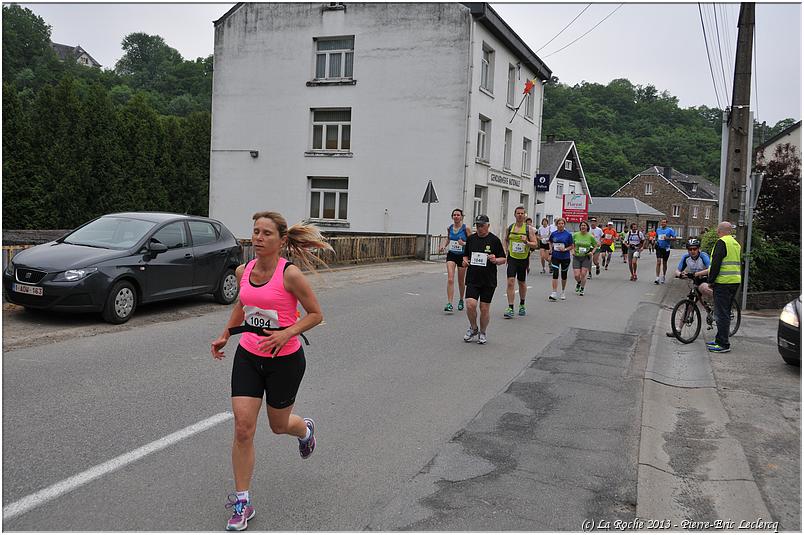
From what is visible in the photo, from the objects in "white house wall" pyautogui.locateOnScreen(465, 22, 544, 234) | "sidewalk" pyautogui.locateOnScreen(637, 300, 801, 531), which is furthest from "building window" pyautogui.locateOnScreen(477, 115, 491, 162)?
"sidewalk" pyautogui.locateOnScreen(637, 300, 801, 531)

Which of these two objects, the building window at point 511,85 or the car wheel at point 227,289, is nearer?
the car wheel at point 227,289

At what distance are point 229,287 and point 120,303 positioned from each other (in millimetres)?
2657

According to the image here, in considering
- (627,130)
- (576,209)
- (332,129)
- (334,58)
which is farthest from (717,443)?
(627,130)

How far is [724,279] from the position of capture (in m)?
9.52

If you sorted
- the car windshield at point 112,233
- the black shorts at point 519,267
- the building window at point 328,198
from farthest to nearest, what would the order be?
the building window at point 328,198 < the black shorts at point 519,267 < the car windshield at point 112,233

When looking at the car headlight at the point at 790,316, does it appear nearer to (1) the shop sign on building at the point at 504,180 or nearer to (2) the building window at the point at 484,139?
(2) the building window at the point at 484,139

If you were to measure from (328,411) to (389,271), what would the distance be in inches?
563

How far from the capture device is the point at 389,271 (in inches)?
794

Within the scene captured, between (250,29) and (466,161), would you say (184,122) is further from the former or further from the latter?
(466,161)

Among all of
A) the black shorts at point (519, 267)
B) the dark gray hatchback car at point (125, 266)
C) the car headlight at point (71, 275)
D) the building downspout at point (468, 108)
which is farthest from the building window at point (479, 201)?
the car headlight at point (71, 275)

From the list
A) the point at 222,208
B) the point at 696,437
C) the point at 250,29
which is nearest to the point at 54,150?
the point at 222,208

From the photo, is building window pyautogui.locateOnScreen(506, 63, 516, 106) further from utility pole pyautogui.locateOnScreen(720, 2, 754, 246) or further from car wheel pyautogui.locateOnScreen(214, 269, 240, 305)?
car wheel pyautogui.locateOnScreen(214, 269, 240, 305)

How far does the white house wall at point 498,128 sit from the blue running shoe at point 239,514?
24.4 meters

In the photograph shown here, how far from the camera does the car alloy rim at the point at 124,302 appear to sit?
31.4ft
